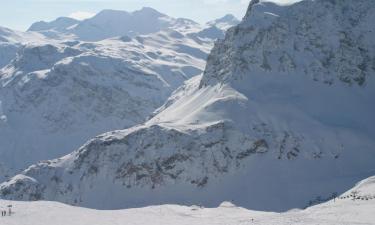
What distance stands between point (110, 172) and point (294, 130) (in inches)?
1442

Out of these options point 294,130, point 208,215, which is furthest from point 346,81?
point 208,215

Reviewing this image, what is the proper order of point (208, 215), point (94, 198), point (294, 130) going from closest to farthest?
point (208, 215) → point (94, 198) → point (294, 130)

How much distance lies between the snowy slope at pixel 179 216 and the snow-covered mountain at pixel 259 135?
24540 millimetres

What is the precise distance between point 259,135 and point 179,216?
40.1 metres

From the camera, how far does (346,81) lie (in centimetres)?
12669

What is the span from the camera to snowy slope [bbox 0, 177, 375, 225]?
6062cm

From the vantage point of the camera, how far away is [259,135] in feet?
357

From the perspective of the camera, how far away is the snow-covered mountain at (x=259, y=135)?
102 metres

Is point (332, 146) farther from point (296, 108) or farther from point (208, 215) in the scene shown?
point (208, 215)

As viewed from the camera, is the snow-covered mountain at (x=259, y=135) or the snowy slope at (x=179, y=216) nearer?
the snowy slope at (x=179, y=216)

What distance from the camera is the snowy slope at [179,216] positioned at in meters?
60.6

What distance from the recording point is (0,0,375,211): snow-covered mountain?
4008 inches

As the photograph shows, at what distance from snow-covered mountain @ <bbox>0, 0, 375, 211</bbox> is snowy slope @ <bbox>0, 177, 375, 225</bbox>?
24540 mm

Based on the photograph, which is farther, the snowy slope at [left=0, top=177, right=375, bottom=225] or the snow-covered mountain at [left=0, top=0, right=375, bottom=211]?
the snow-covered mountain at [left=0, top=0, right=375, bottom=211]
